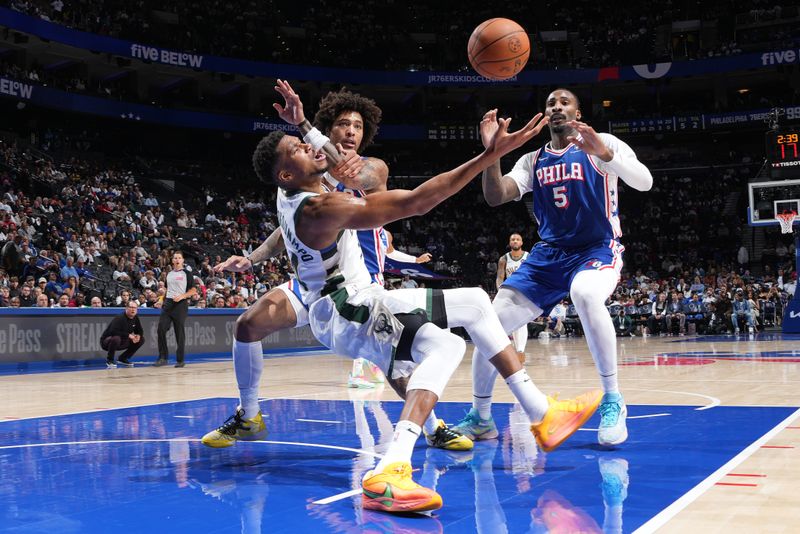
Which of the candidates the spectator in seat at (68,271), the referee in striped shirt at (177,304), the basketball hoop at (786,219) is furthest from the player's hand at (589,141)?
the basketball hoop at (786,219)

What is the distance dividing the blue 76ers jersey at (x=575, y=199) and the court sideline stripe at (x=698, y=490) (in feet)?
4.95

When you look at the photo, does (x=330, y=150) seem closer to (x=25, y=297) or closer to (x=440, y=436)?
(x=440, y=436)

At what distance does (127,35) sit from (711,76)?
24.4 meters

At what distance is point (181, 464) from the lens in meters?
4.32

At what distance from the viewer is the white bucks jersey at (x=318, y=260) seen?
386 centimetres

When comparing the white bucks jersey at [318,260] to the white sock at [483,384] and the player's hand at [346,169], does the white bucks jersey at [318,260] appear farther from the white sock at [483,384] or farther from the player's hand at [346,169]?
the white sock at [483,384]

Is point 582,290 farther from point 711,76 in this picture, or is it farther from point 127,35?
point 711,76

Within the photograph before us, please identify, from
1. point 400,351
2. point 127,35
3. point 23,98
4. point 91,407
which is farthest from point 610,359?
point 127,35

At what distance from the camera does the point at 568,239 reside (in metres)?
5.16

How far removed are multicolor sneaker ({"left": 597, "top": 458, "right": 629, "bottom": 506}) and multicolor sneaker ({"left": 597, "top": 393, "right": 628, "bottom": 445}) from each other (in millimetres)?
345

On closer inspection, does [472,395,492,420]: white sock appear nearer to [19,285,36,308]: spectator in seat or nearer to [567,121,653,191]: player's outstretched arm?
[567,121,653,191]: player's outstretched arm

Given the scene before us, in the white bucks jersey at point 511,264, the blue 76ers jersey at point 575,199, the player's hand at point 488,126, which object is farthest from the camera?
the white bucks jersey at point 511,264

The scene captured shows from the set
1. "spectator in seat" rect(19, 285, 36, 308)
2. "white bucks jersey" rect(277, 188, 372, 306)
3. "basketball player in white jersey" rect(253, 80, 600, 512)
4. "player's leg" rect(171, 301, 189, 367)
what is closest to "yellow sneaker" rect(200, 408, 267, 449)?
"basketball player in white jersey" rect(253, 80, 600, 512)

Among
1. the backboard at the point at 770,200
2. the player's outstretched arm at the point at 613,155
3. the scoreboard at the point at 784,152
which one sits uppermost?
the scoreboard at the point at 784,152
